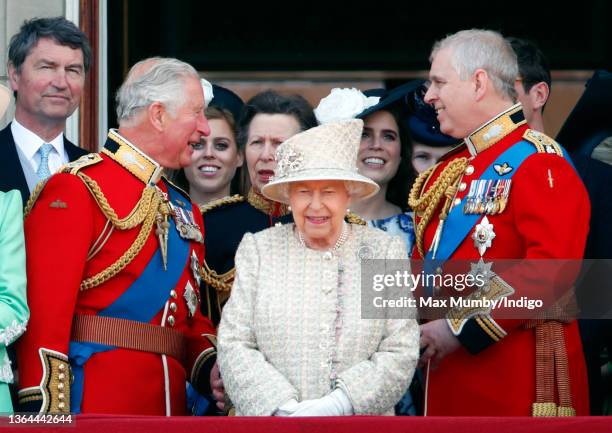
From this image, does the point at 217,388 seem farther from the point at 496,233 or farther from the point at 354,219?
the point at 496,233

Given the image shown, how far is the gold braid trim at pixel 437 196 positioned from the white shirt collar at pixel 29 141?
4.40ft

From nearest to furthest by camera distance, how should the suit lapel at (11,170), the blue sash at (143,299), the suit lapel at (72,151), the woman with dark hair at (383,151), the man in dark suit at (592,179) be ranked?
the blue sash at (143,299) < the man in dark suit at (592,179) < the suit lapel at (11,170) < the suit lapel at (72,151) < the woman with dark hair at (383,151)

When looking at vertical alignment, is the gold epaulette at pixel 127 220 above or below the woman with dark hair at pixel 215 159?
below

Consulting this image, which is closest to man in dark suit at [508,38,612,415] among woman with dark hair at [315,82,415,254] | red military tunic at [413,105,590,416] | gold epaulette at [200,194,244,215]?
red military tunic at [413,105,590,416]

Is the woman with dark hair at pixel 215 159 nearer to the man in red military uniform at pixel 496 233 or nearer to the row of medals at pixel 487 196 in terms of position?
the man in red military uniform at pixel 496 233

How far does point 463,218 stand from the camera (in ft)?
17.0

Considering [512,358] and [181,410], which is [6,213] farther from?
[512,358]

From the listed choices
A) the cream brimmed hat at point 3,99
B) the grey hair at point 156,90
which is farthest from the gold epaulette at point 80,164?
the cream brimmed hat at point 3,99

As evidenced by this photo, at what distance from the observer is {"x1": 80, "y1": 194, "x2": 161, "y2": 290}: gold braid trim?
4895 millimetres

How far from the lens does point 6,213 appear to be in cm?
474

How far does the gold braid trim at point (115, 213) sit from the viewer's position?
16.3 feet

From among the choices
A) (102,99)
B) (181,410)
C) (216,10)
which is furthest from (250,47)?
(181,410)

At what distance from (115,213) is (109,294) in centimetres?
25

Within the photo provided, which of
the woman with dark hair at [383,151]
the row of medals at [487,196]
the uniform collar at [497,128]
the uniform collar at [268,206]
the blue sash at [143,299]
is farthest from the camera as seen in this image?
the woman with dark hair at [383,151]
